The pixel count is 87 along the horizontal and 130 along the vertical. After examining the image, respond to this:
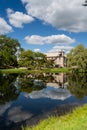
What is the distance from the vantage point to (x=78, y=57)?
8638 centimetres

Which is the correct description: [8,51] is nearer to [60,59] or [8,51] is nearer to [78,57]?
[78,57]

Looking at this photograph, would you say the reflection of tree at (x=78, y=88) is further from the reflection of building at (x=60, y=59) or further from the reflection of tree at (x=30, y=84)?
the reflection of building at (x=60, y=59)

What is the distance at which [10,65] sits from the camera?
112 meters

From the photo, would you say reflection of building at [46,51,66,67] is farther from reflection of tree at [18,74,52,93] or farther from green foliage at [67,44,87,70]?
reflection of tree at [18,74,52,93]

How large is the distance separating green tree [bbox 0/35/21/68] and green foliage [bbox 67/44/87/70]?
30115mm

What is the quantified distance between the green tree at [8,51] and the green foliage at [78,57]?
3011 centimetres

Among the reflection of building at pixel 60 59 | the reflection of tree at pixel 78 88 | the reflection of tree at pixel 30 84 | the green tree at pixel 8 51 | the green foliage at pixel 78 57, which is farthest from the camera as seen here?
the reflection of building at pixel 60 59

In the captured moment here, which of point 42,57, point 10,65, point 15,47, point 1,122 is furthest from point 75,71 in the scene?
point 1,122

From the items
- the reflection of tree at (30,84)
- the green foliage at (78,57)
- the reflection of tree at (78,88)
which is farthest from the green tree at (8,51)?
the reflection of tree at (78,88)

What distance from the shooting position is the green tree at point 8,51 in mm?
105188

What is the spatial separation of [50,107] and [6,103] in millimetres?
4857

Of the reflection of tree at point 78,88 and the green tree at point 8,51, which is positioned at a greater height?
the green tree at point 8,51

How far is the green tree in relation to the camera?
105188 millimetres

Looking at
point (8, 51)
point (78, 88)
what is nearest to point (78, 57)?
point (8, 51)
